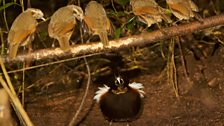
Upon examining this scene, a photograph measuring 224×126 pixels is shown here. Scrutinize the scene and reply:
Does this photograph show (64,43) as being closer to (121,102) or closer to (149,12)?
(149,12)

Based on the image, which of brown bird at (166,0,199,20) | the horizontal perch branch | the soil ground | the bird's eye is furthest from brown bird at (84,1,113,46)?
the soil ground

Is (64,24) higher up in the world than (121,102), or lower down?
higher up

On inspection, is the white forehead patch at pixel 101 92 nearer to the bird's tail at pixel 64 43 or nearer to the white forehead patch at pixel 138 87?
the white forehead patch at pixel 138 87

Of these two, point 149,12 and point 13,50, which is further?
point 149,12

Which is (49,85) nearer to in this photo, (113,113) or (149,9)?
(113,113)

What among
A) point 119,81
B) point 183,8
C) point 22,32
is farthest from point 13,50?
point 119,81

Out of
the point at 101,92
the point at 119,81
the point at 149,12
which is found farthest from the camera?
the point at 101,92

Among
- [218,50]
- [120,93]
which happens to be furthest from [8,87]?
[218,50]
